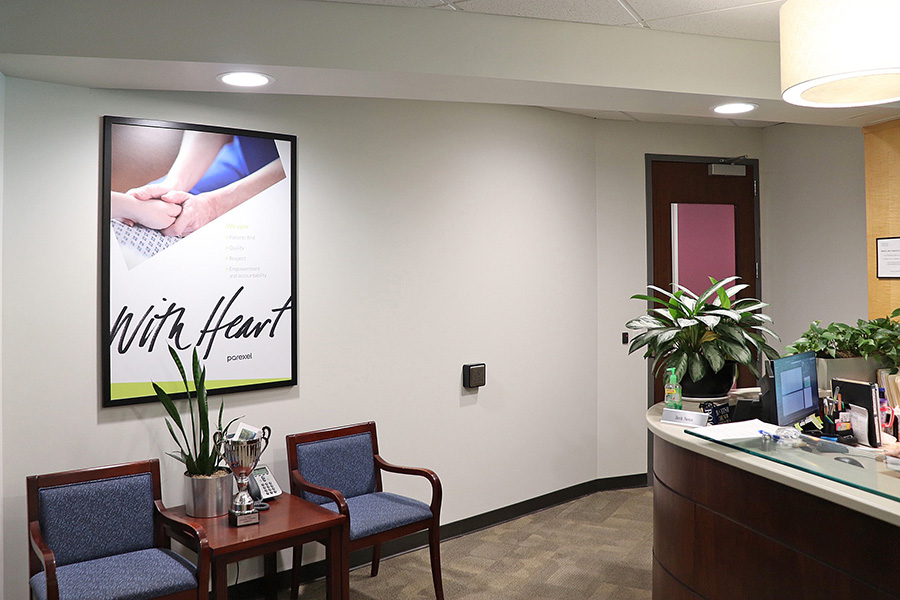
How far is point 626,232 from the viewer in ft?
13.9

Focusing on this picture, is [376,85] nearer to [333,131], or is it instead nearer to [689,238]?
[333,131]

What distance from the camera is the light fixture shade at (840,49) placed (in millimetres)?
1703

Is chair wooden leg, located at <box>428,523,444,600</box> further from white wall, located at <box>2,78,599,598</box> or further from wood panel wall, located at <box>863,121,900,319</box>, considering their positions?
wood panel wall, located at <box>863,121,900,319</box>

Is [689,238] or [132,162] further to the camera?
[689,238]

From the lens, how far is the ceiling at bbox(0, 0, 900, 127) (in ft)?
6.86

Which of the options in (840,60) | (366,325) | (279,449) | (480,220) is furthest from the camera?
(480,220)

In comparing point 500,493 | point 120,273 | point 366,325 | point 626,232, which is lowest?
point 500,493

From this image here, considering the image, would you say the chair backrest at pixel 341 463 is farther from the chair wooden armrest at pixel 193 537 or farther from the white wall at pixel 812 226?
the white wall at pixel 812 226

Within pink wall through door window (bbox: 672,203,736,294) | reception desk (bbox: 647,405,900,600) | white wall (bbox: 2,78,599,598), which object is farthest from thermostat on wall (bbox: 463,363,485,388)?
pink wall through door window (bbox: 672,203,736,294)

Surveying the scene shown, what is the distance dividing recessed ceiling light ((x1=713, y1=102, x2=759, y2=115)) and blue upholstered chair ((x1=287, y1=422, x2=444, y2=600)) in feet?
5.96

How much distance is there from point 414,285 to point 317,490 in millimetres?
1085

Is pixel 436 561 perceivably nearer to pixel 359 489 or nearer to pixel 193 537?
pixel 359 489

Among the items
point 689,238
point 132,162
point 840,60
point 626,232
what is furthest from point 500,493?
point 840,60

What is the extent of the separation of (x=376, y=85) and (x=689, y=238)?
261cm
